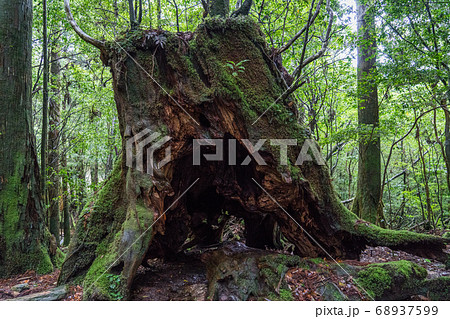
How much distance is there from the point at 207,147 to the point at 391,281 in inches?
130

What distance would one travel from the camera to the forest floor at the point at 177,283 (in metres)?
3.43

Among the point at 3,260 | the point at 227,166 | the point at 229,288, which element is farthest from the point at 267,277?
the point at 3,260

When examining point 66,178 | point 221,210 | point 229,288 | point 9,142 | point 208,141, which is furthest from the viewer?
point 66,178

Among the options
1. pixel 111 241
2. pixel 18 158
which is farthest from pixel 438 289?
pixel 18 158

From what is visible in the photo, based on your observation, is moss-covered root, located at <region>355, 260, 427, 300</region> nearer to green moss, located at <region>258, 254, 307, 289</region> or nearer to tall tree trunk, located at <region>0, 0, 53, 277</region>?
green moss, located at <region>258, 254, 307, 289</region>

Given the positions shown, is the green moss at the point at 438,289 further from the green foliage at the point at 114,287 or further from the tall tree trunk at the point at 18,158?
the tall tree trunk at the point at 18,158

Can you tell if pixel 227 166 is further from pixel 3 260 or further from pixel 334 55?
pixel 334 55

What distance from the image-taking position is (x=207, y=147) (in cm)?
440

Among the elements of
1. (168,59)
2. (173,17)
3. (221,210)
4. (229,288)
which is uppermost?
(173,17)

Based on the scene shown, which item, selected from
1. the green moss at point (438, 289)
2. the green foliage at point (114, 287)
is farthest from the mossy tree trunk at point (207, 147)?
the green moss at point (438, 289)

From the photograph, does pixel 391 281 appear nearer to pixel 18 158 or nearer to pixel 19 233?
pixel 19 233

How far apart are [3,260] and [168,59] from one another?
4220 millimetres

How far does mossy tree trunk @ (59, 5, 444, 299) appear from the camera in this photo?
3887mm

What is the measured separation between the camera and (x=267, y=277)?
356cm
